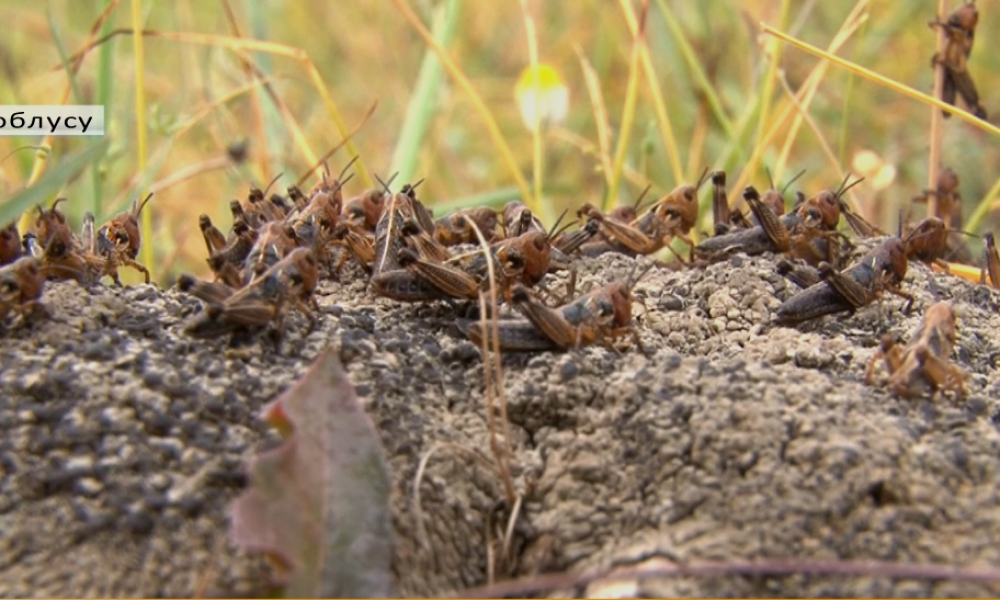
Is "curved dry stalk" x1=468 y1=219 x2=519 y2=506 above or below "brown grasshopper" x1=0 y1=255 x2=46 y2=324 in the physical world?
below

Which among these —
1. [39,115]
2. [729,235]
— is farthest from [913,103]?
[39,115]

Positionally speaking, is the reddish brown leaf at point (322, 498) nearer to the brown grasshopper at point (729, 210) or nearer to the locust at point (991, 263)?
the brown grasshopper at point (729, 210)

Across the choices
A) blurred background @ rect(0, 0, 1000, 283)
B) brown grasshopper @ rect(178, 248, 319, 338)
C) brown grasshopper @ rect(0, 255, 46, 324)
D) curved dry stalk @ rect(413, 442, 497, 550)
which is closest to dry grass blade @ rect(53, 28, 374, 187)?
blurred background @ rect(0, 0, 1000, 283)

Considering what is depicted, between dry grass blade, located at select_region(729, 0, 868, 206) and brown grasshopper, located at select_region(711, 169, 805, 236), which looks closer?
brown grasshopper, located at select_region(711, 169, 805, 236)

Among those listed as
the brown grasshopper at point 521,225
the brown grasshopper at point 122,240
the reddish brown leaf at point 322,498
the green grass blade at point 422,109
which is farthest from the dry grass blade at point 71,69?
the reddish brown leaf at point 322,498

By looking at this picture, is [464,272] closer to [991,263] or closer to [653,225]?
[653,225]

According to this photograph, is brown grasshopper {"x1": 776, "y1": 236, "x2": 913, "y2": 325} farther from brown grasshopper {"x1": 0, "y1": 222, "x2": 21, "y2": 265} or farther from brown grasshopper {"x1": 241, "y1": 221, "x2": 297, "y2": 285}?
brown grasshopper {"x1": 0, "y1": 222, "x2": 21, "y2": 265}
